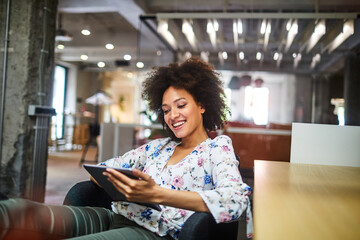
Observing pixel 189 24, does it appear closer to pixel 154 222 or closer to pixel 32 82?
pixel 32 82

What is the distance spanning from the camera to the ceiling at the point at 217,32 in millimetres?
4816

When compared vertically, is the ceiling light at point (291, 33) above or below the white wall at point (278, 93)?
above

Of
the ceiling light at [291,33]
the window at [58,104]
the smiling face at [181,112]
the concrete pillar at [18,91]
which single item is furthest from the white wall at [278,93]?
the smiling face at [181,112]

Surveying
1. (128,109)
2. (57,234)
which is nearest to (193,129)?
(57,234)

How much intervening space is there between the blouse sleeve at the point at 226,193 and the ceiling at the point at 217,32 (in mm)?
3592

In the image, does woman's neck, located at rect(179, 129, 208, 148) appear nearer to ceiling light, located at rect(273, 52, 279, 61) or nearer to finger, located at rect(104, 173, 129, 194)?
finger, located at rect(104, 173, 129, 194)

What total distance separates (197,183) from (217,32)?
5262 millimetres

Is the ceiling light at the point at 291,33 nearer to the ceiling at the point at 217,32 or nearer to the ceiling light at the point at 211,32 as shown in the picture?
the ceiling at the point at 217,32

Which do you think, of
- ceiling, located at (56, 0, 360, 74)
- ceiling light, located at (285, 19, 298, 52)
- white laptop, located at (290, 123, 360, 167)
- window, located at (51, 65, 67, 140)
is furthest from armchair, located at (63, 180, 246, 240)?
window, located at (51, 65, 67, 140)

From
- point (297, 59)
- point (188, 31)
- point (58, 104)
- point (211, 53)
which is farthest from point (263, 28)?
point (58, 104)

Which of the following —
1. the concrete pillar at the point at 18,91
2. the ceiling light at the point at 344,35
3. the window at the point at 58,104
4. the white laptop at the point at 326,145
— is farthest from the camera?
the window at the point at 58,104

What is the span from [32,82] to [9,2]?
2.50 feet

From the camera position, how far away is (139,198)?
104 cm

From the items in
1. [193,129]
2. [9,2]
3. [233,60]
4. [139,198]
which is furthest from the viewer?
[233,60]
